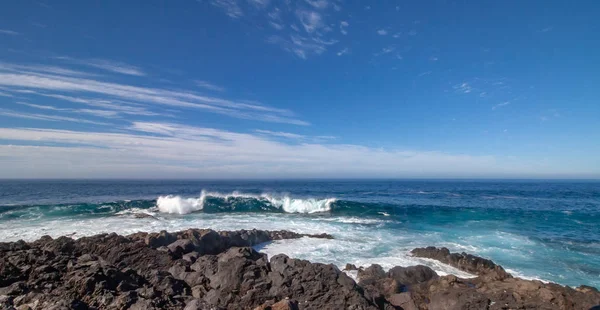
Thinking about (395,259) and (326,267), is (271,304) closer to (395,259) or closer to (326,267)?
(326,267)

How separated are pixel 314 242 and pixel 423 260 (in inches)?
239

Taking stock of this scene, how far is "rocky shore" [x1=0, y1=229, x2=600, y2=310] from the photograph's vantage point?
6.90 meters

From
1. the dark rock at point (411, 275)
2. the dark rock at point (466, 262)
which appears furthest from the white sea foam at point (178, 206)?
the dark rock at point (411, 275)

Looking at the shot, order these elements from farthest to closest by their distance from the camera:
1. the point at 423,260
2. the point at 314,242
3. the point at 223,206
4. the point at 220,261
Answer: the point at 223,206 → the point at 314,242 → the point at 423,260 → the point at 220,261

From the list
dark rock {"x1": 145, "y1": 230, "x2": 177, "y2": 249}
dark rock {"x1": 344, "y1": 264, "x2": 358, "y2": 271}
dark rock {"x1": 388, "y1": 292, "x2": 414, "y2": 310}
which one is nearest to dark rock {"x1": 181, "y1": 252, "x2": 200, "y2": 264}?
dark rock {"x1": 145, "y1": 230, "x2": 177, "y2": 249}

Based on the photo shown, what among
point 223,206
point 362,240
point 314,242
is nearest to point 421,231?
point 362,240

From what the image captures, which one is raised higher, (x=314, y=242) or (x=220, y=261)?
(x=220, y=261)

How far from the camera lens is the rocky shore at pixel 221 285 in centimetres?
690

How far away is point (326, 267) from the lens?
8789 mm

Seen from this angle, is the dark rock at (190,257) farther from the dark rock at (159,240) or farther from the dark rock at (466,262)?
the dark rock at (466,262)

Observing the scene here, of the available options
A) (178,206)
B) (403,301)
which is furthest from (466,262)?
(178,206)

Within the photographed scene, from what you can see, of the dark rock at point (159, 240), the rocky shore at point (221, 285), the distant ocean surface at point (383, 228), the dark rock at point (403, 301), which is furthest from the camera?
Answer: the distant ocean surface at point (383, 228)

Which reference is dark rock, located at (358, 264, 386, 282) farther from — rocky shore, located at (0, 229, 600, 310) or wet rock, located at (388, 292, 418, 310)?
wet rock, located at (388, 292, 418, 310)

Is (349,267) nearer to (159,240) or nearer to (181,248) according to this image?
(181,248)
